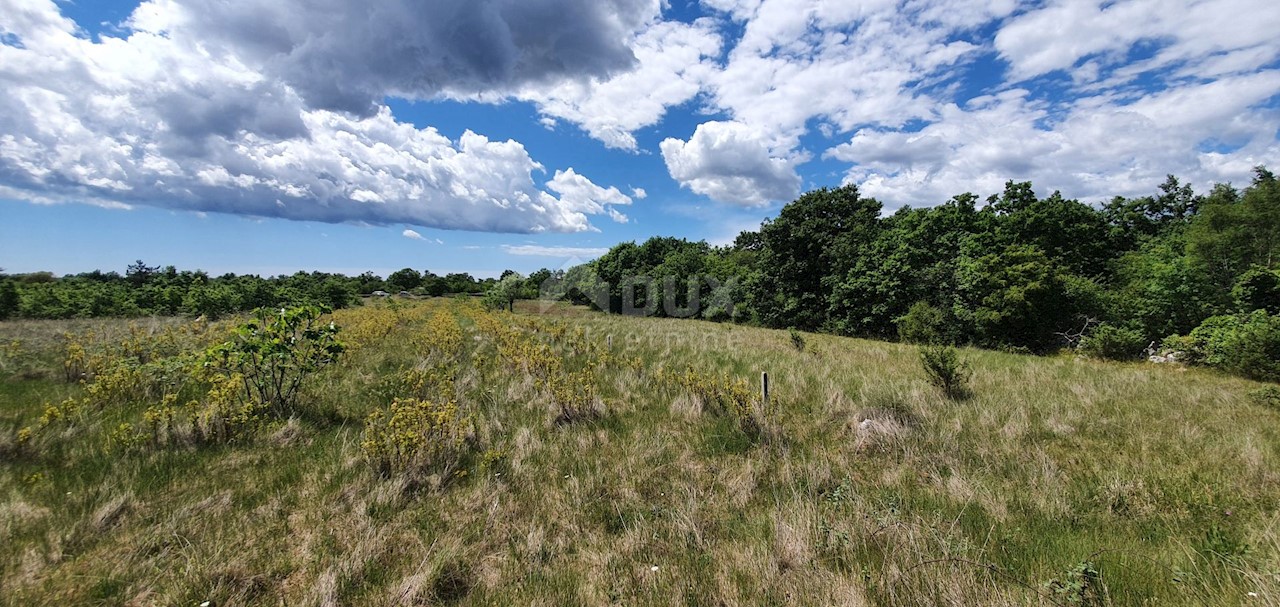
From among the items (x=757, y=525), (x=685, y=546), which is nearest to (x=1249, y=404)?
(x=757, y=525)

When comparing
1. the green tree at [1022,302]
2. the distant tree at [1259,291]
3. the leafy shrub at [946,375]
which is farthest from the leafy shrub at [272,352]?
the distant tree at [1259,291]

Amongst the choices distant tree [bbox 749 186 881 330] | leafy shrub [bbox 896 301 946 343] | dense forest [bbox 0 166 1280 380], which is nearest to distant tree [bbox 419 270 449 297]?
dense forest [bbox 0 166 1280 380]

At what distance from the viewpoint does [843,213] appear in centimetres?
2903

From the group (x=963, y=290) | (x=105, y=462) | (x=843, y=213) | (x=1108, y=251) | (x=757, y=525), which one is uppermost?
(x=843, y=213)

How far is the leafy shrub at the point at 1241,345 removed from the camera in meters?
10.1

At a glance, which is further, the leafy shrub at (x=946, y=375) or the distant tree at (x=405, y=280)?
the distant tree at (x=405, y=280)

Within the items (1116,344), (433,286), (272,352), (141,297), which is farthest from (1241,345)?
(433,286)

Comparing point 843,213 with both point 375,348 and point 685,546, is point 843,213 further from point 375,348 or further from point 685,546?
point 685,546

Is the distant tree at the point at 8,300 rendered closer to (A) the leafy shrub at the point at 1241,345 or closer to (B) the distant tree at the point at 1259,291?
(A) the leafy shrub at the point at 1241,345

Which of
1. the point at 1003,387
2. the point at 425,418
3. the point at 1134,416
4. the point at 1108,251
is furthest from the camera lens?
the point at 1108,251

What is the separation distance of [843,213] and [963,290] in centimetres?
1000

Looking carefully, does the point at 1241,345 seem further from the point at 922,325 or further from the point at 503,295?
the point at 503,295

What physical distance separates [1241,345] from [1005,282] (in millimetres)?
8052

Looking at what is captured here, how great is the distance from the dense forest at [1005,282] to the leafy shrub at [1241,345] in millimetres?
37
